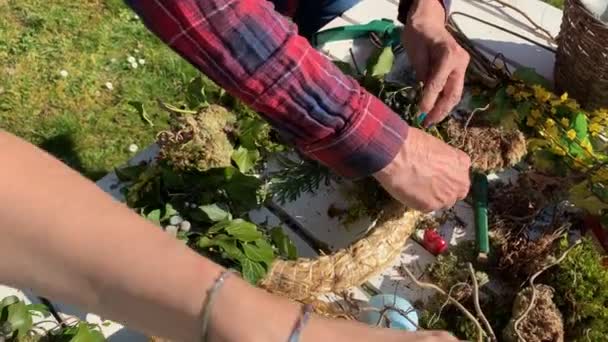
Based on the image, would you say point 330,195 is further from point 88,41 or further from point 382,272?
point 88,41

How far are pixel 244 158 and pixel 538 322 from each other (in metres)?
0.61

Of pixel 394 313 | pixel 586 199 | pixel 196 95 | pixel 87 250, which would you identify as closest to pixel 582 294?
pixel 586 199

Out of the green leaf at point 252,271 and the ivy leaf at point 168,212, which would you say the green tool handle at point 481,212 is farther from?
the ivy leaf at point 168,212

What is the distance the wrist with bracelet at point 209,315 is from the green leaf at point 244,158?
2.48ft

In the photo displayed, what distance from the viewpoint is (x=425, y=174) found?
1.42 meters

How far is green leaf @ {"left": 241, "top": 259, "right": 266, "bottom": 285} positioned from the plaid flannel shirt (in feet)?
0.68

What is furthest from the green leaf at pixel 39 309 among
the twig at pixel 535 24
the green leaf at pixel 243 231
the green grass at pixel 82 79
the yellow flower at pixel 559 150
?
the twig at pixel 535 24

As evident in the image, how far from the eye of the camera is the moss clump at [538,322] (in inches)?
53.8

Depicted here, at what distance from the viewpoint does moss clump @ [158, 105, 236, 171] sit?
1524 millimetres

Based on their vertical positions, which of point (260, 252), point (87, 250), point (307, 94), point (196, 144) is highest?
point (87, 250)

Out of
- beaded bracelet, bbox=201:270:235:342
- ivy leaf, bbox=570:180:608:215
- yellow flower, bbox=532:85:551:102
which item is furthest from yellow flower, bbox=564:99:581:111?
beaded bracelet, bbox=201:270:235:342

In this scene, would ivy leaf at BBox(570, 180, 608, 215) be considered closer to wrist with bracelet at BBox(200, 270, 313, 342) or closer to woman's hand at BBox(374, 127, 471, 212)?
woman's hand at BBox(374, 127, 471, 212)

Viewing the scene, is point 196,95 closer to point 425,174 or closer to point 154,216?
point 154,216

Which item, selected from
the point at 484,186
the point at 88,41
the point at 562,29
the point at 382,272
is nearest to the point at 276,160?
the point at 382,272
